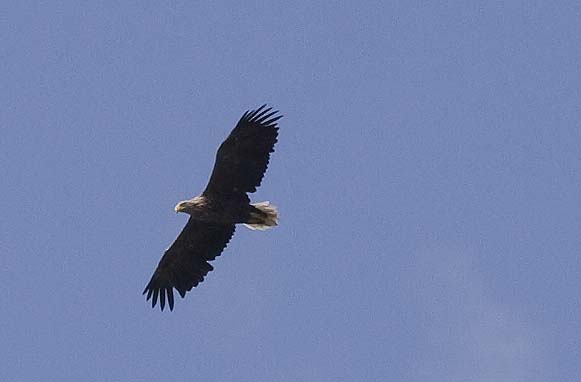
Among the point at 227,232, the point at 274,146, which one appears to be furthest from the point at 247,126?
the point at 227,232

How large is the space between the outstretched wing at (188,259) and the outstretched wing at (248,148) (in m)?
1.59

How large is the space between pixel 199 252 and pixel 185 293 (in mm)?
854

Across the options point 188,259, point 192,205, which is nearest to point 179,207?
point 192,205

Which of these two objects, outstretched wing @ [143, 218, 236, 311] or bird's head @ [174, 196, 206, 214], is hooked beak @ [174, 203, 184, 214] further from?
outstretched wing @ [143, 218, 236, 311]

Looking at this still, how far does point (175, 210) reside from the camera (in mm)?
26422

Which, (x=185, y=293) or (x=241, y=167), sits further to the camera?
(x=185, y=293)

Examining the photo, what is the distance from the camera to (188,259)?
1082 inches

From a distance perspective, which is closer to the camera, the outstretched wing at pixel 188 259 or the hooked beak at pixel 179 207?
the hooked beak at pixel 179 207

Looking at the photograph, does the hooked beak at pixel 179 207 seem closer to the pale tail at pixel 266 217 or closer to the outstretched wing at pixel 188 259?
the outstretched wing at pixel 188 259

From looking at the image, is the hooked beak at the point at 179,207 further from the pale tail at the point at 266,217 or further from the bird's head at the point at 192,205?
the pale tail at the point at 266,217

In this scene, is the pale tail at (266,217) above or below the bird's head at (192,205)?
above

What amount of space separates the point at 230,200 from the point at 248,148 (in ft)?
3.23

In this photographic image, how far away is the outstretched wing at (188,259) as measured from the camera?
2727 cm

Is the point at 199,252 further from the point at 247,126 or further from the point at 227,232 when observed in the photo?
the point at 247,126
